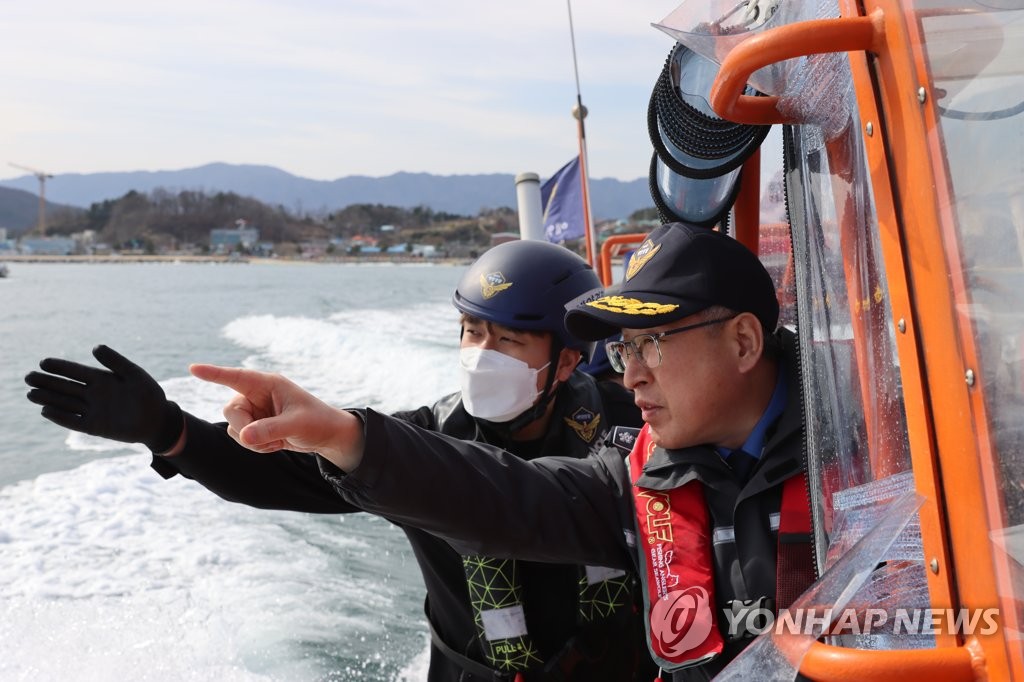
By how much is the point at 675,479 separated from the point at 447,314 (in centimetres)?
2654

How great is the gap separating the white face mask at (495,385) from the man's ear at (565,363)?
13cm

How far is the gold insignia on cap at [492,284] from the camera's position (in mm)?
3076

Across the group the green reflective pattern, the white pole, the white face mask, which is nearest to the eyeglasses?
the green reflective pattern

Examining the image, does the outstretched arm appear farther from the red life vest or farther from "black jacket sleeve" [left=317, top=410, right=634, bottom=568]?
the red life vest

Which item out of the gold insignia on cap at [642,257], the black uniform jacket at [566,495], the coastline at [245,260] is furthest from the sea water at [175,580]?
A: the coastline at [245,260]

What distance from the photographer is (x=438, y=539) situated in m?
2.67

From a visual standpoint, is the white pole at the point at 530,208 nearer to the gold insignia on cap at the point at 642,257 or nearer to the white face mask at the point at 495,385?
the white face mask at the point at 495,385

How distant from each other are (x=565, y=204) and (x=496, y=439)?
23.3 feet

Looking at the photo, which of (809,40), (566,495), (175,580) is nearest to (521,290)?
(566,495)

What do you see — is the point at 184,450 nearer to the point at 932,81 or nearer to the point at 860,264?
the point at 860,264

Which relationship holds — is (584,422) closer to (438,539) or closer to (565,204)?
(438,539)

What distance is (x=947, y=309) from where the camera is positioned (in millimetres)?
1167

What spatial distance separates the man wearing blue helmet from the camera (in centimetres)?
224

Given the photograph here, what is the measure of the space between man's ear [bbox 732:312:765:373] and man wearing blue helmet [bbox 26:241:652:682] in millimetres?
638
